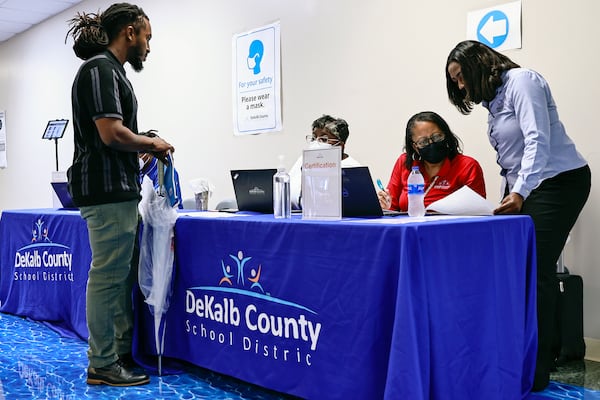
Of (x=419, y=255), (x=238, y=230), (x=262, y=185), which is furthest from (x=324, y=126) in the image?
(x=419, y=255)

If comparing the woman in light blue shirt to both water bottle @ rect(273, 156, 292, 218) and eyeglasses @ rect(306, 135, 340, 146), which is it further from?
eyeglasses @ rect(306, 135, 340, 146)

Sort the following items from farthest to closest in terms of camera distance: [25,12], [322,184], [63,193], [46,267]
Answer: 1. [25,12]
2. [63,193]
3. [46,267]
4. [322,184]

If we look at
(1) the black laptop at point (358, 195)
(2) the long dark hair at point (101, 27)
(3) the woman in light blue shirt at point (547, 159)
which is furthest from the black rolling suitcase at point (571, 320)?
(2) the long dark hair at point (101, 27)

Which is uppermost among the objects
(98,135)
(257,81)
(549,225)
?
(257,81)

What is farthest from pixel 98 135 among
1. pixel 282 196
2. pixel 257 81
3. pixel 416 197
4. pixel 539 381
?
pixel 257 81

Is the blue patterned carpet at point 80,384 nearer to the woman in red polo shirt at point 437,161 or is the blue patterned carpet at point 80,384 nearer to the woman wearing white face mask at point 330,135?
the woman in red polo shirt at point 437,161

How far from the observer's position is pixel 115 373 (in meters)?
2.26

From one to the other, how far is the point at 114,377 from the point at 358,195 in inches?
44.5

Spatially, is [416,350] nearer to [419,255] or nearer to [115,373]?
[419,255]

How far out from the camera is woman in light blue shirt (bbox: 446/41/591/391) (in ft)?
6.86

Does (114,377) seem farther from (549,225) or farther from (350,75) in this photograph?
(350,75)

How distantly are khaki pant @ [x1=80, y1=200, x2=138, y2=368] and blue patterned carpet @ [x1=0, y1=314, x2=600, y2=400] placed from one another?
15 centimetres

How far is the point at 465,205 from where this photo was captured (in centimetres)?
196

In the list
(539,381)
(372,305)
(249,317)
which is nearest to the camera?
(372,305)
